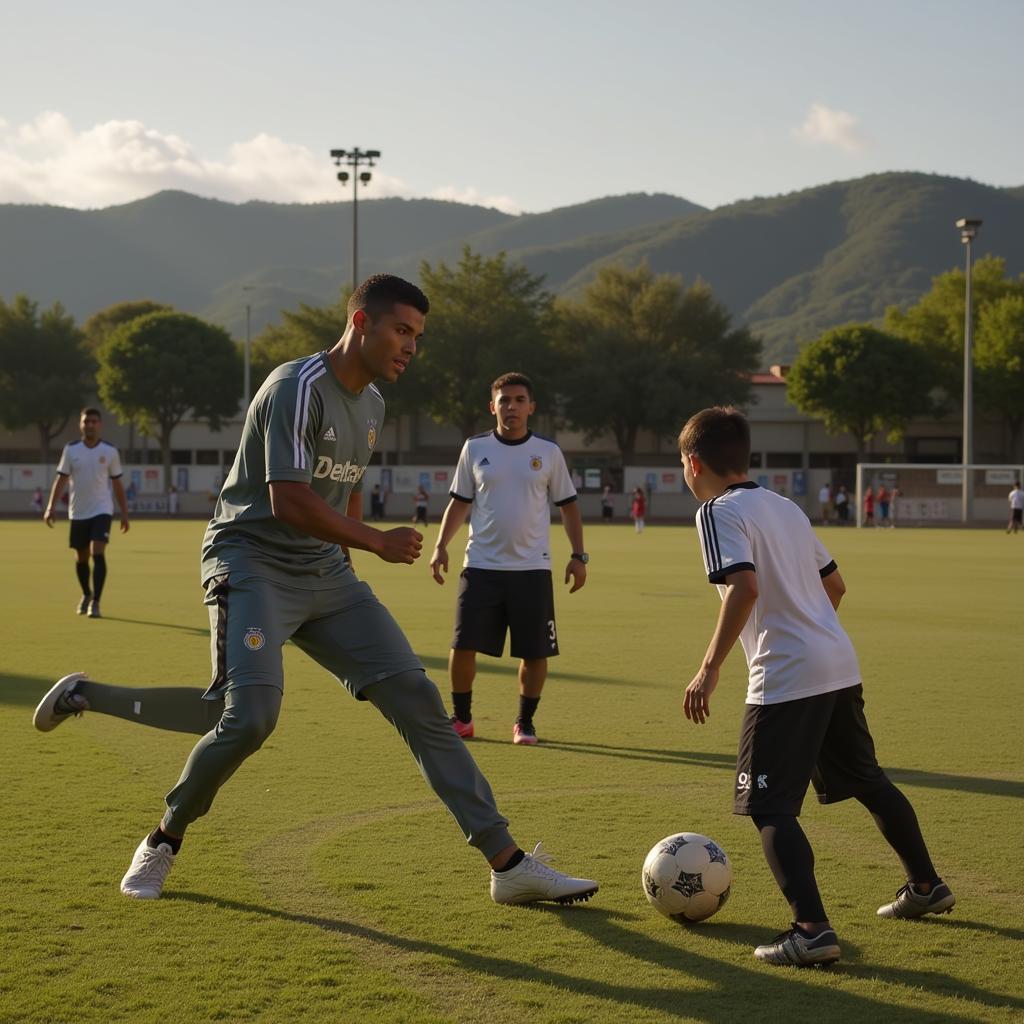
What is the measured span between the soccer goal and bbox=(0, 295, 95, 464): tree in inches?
1698

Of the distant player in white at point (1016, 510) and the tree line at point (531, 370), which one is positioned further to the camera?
the tree line at point (531, 370)

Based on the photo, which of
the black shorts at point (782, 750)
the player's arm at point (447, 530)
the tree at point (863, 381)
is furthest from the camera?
the tree at point (863, 381)

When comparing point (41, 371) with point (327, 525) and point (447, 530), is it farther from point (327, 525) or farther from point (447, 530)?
point (327, 525)

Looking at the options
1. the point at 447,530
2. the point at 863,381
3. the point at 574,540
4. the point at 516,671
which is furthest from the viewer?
the point at 863,381

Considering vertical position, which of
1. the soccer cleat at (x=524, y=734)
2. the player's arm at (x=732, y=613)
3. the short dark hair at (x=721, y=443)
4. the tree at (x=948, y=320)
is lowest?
the soccer cleat at (x=524, y=734)

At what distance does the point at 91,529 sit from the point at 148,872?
1072cm

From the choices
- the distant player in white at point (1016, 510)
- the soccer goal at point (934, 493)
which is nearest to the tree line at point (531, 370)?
the soccer goal at point (934, 493)

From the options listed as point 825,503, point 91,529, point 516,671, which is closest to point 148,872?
point 516,671

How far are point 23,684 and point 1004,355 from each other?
67.9 m

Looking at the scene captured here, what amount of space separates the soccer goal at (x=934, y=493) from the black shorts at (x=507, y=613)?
44825mm

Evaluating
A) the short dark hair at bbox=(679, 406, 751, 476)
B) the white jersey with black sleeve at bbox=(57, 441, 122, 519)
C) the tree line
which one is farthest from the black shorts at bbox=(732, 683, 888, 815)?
the tree line

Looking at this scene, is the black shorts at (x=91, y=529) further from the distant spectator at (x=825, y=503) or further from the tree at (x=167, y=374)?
the tree at (x=167, y=374)

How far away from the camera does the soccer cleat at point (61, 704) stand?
5.63 metres

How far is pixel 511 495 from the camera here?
8773mm
